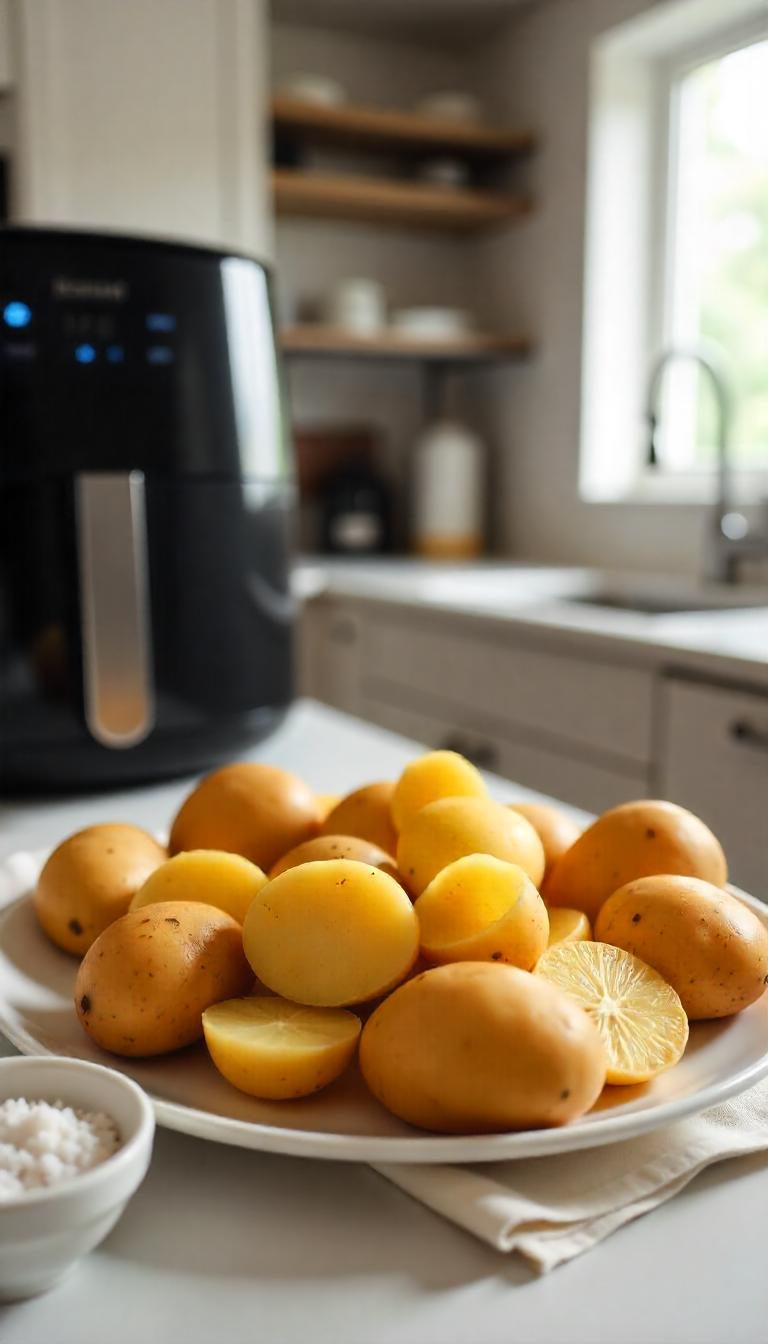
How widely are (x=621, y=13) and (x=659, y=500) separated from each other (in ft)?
3.34

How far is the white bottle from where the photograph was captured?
2.87 m

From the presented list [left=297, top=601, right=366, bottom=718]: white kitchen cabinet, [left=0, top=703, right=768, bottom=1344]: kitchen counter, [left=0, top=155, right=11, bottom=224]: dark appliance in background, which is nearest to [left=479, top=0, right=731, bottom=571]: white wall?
[left=297, top=601, right=366, bottom=718]: white kitchen cabinet

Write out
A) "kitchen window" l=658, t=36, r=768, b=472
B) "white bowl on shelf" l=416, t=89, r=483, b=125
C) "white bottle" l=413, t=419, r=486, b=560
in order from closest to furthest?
"kitchen window" l=658, t=36, r=768, b=472 < "white bowl on shelf" l=416, t=89, r=483, b=125 < "white bottle" l=413, t=419, r=486, b=560

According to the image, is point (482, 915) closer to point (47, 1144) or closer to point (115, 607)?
point (47, 1144)

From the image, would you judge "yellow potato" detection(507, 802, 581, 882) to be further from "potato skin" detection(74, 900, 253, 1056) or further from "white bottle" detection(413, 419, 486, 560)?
"white bottle" detection(413, 419, 486, 560)

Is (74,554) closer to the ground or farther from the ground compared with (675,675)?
farther from the ground

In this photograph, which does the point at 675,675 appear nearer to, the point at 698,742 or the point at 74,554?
the point at 698,742

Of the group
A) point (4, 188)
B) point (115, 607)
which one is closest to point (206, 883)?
point (115, 607)

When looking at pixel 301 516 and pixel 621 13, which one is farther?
pixel 301 516

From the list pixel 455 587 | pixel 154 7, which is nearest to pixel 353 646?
pixel 455 587

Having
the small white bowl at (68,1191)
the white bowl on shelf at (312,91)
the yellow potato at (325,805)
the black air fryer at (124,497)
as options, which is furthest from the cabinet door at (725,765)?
the white bowl on shelf at (312,91)

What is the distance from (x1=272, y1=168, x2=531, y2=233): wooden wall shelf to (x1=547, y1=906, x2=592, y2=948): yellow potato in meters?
2.29

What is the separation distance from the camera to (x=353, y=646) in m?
2.27

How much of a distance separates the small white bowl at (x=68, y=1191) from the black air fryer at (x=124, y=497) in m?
0.48
